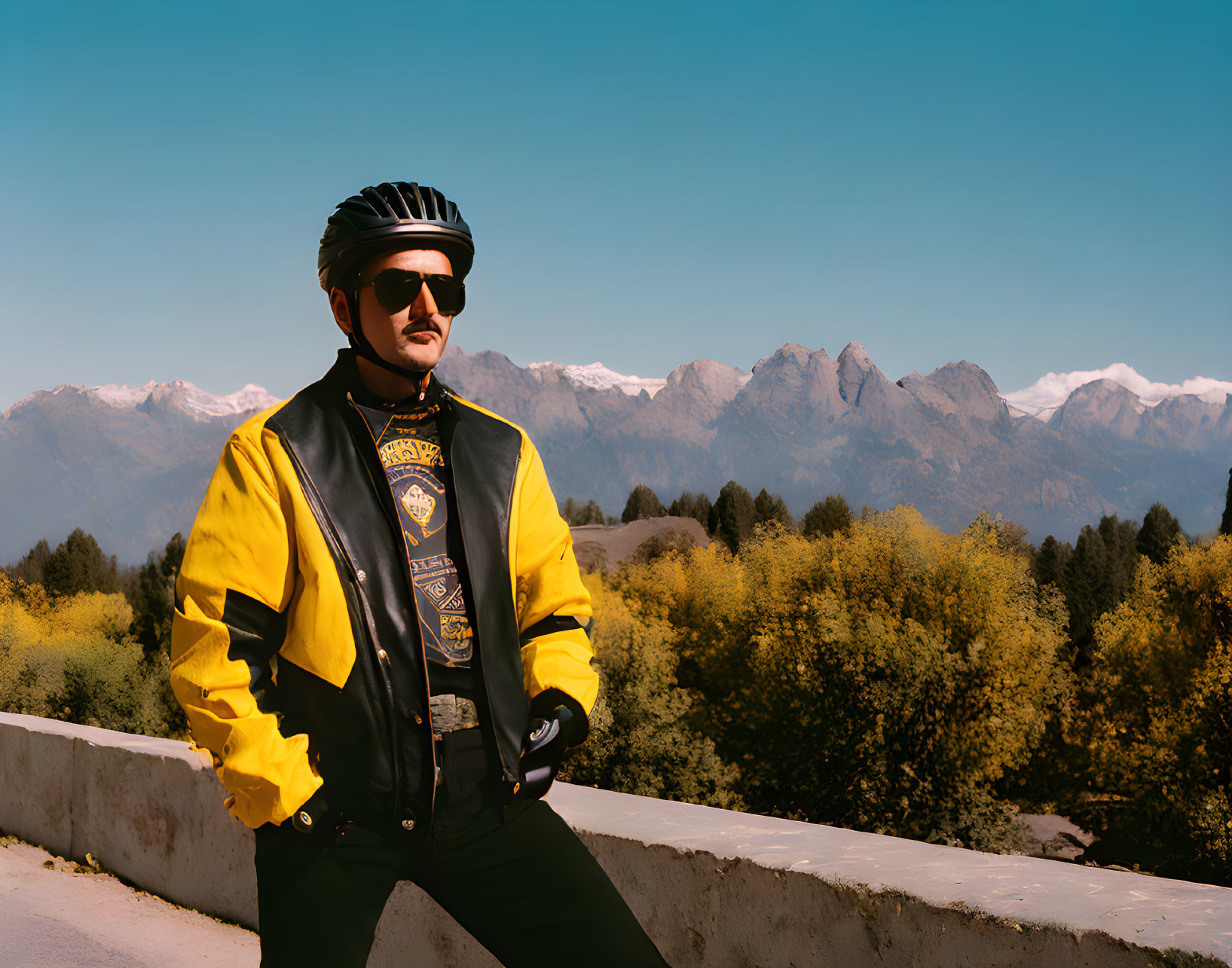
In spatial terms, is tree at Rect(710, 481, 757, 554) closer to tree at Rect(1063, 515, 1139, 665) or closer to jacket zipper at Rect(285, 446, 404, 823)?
tree at Rect(1063, 515, 1139, 665)

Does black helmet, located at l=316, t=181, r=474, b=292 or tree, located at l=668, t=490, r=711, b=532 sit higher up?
tree, located at l=668, t=490, r=711, b=532

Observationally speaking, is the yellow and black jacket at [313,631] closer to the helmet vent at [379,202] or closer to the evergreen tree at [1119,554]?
the helmet vent at [379,202]

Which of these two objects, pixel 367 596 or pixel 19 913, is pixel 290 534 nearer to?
pixel 367 596

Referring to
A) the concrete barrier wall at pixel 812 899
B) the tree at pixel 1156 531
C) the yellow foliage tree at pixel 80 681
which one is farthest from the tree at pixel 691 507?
the concrete barrier wall at pixel 812 899

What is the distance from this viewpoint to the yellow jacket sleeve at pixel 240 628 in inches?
75.2

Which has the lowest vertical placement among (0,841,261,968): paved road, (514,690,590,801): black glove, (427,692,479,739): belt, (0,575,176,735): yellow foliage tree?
(0,575,176,735): yellow foliage tree

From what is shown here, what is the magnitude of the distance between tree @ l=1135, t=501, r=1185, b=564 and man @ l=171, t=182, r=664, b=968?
2791 inches

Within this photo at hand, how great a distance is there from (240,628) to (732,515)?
9512cm

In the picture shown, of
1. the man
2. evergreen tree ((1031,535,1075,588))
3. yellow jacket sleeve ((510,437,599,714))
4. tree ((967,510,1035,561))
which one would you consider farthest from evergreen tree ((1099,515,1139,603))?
the man

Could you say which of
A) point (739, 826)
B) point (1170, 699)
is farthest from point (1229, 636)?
point (739, 826)

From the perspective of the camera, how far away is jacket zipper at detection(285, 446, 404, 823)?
6.50ft

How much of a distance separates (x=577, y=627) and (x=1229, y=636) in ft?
145

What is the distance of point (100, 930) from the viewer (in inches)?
169

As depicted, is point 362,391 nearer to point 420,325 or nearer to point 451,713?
point 420,325
